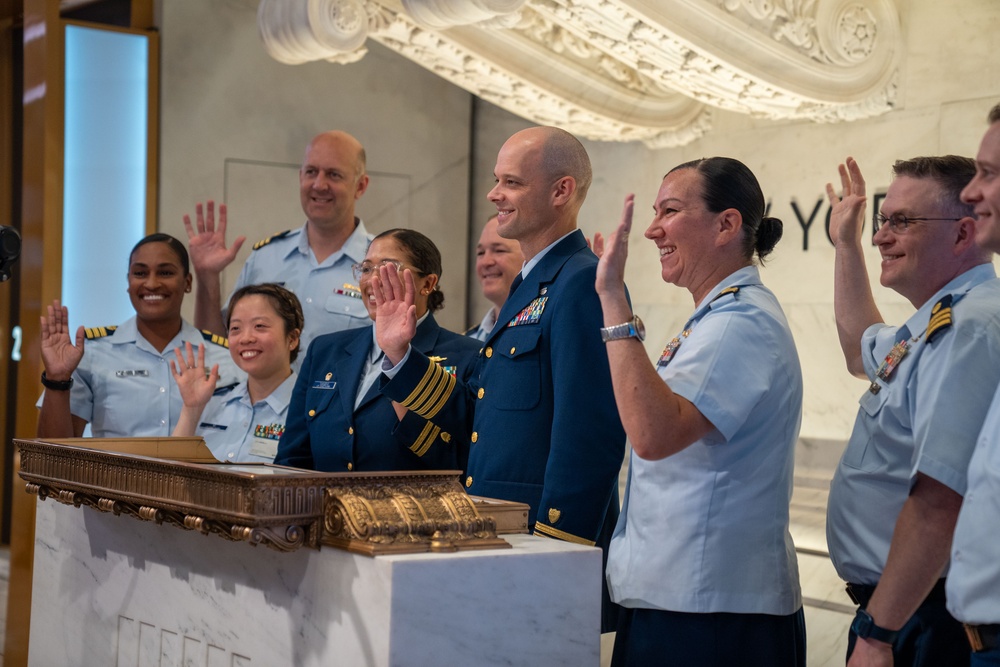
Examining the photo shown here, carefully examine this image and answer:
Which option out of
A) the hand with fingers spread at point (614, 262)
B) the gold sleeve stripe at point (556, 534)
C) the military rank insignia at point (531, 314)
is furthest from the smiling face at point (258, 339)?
the hand with fingers spread at point (614, 262)

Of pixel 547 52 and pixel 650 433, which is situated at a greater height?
pixel 547 52

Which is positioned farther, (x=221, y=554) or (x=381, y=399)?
(x=381, y=399)

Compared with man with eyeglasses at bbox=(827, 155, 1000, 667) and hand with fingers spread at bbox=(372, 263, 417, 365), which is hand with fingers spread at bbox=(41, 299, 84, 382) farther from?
man with eyeglasses at bbox=(827, 155, 1000, 667)

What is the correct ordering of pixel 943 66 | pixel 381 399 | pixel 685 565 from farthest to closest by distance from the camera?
pixel 943 66 < pixel 381 399 < pixel 685 565

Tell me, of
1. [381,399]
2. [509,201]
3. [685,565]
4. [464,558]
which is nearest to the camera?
[464,558]

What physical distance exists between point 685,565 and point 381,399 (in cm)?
106

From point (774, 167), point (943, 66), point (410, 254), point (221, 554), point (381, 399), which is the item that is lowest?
point (221, 554)

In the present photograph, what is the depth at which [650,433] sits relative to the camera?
1.95 m

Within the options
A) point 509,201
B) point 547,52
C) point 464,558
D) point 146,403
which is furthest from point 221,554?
point 547,52

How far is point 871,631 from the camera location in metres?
1.99

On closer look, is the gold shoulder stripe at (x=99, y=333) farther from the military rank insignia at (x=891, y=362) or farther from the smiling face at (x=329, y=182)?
the military rank insignia at (x=891, y=362)

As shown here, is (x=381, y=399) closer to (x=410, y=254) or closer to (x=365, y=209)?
(x=410, y=254)

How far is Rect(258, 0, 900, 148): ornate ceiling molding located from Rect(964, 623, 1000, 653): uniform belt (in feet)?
9.22

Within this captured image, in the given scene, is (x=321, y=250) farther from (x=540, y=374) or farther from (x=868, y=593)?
(x=868, y=593)
